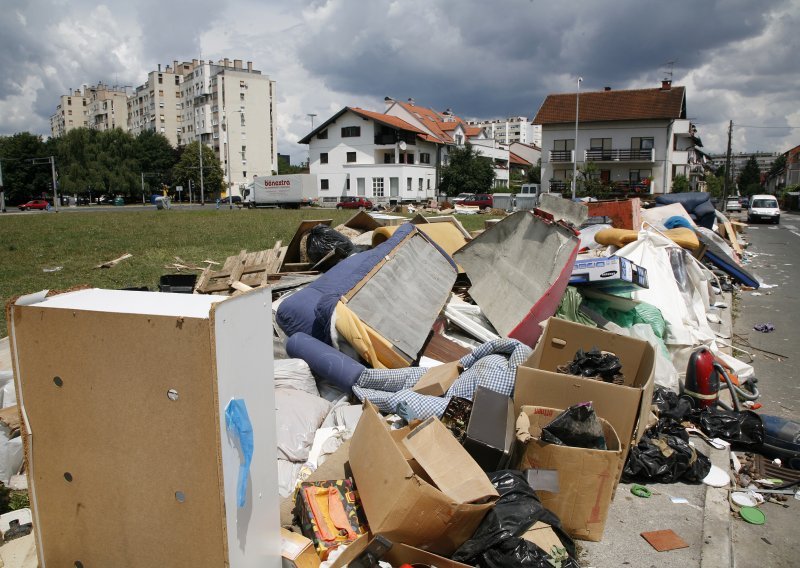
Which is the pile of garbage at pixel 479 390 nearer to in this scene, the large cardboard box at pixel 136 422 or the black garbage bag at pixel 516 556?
the black garbage bag at pixel 516 556

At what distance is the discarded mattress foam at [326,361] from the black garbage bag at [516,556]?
5.97 ft

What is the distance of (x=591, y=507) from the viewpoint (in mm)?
2834

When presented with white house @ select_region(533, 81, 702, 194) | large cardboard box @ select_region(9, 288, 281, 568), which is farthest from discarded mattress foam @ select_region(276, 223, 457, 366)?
white house @ select_region(533, 81, 702, 194)

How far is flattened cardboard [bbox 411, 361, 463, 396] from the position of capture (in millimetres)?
3797

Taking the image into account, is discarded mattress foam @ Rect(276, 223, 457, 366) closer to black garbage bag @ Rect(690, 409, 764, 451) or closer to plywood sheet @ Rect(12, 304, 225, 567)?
black garbage bag @ Rect(690, 409, 764, 451)

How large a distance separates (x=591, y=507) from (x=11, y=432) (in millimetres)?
3295

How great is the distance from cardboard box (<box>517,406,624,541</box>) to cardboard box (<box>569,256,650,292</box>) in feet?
10.2

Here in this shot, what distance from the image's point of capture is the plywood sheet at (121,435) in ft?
5.37

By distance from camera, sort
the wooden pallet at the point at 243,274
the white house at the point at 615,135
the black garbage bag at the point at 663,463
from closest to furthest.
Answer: the black garbage bag at the point at 663,463
the wooden pallet at the point at 243,274
the white house at the point at 615,135

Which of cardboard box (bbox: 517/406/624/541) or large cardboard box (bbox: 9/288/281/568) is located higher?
large cardboard box (bbox: 9/288/281/568)

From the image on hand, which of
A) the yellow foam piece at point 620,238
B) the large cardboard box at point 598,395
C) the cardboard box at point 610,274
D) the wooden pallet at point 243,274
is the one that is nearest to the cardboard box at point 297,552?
the large cardboard box at point 598,395

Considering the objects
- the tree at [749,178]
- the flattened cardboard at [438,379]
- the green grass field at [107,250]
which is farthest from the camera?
the tree at [749,178]

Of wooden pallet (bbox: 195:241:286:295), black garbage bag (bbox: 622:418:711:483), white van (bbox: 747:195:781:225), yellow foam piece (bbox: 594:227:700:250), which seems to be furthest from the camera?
white van (bbox: 747:195:781:225)

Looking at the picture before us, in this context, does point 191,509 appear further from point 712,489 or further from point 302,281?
point 302,281
